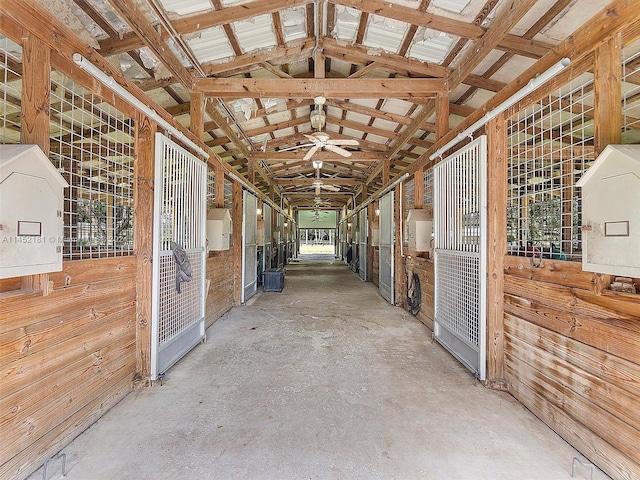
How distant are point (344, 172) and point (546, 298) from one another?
9.96 m

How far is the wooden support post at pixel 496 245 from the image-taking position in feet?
8.50

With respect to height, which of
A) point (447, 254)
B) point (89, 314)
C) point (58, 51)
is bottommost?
Answer: point (89, 314)

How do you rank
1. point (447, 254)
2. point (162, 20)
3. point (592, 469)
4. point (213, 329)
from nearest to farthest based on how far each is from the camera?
point (592, 469) < point (162, 20) < point (447, 254) < point (213, 329)

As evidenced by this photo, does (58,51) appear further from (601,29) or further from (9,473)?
(601,29)

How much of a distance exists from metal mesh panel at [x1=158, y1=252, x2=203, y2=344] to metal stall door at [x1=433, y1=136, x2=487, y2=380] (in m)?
2.75

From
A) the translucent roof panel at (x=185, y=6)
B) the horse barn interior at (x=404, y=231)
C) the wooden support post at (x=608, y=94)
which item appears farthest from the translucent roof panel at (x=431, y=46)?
the translucent roof panel at (x=185, y=6)

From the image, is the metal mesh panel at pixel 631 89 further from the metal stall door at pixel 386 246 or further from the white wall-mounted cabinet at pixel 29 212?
the metal stall door at pixel 386 246

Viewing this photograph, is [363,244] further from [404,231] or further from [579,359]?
[579,359]

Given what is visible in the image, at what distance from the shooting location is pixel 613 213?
4.93 ft

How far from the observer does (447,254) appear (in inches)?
141

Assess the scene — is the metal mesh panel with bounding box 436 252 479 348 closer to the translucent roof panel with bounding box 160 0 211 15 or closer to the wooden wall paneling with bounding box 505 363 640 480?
the wooden wall paneling with bounding box 505 363 640 480

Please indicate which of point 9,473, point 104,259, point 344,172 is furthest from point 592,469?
point 344,172

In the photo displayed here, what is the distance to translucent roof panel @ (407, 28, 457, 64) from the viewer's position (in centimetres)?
345

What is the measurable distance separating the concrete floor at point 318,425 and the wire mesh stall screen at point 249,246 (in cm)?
256
